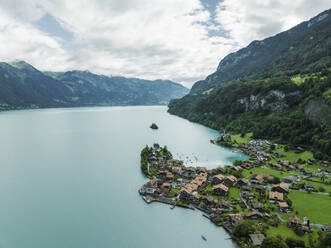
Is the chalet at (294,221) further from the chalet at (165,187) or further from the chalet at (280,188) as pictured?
the chalet at (165,187)

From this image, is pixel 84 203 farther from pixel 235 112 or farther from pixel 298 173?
pixel 235 112

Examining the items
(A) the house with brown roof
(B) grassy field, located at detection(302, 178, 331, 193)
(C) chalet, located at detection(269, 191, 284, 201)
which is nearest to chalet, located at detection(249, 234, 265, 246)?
(A) the house with brown roof

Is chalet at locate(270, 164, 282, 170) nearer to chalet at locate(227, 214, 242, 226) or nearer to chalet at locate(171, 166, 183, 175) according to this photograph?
chalet at locate(171, 166, 183, 175)

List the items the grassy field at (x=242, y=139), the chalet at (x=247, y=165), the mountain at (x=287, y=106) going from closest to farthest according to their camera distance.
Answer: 1. the chalet at (x=247, y=165)
2. the mountain at (x=287, y=106)
3. the grassy field at (x=242, y=139)

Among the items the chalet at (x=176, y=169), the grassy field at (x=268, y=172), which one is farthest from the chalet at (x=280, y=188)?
the chalet at (x=176, y=169)

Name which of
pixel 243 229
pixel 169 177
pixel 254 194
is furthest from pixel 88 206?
pixel 254 194

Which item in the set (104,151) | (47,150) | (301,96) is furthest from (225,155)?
(47,150)

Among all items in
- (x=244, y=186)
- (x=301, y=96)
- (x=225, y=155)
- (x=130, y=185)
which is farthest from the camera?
(x=301, y=96)
